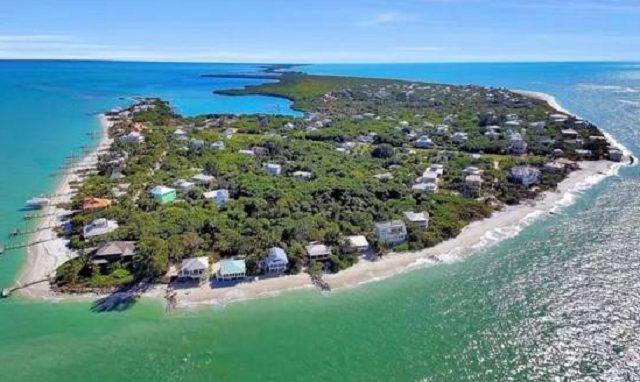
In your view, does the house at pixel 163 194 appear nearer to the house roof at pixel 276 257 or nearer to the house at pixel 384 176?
the house roof at pixel 276 257

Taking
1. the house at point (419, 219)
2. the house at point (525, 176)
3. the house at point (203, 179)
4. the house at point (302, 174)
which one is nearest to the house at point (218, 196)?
the house at point (203, 179)

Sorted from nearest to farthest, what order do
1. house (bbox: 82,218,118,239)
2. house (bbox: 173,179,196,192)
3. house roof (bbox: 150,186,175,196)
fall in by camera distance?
house (bbox: 82,218,118,239) < house roof (bbox: 150,186,175,196) < house (bbox: 173,179,196,192)

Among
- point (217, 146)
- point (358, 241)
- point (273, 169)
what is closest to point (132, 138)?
point (217, 146)

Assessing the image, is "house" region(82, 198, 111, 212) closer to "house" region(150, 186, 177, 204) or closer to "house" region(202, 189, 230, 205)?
"house" region(150, 186, 177, 204)

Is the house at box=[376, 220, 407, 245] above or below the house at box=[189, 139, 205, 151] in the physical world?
below

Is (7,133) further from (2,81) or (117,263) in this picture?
(2,81)

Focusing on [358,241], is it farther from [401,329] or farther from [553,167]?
[553,167]

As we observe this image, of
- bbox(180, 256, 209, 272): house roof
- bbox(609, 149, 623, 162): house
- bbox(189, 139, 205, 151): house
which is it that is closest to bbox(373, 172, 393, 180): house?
bbox(180, 256, 209, 272): house roof
